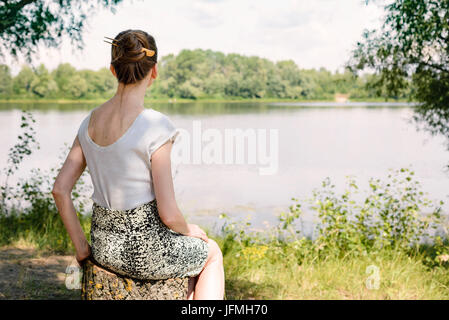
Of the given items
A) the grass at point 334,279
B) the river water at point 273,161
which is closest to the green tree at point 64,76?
the river water at point 273,161

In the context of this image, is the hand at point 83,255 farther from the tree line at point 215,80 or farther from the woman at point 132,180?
the tree line at point 215,80

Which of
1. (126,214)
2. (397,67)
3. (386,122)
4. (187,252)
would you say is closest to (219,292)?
(187,252)

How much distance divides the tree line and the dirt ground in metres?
28.7

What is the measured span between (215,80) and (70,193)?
4070cm

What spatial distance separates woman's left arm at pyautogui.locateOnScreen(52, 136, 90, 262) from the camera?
1966 mm

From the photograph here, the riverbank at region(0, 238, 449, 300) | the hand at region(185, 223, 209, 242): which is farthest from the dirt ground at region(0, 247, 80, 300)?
the hand at region(185, 223, 209, 242)

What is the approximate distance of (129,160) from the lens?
1.86 meters

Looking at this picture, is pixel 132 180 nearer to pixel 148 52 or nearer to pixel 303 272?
pixel 148 52

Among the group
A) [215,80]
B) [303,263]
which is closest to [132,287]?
[303,263]

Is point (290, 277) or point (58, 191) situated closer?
point (58, 191)

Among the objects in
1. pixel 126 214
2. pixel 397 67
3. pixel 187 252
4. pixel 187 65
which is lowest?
pixel 187 252

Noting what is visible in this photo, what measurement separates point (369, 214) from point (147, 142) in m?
5.09

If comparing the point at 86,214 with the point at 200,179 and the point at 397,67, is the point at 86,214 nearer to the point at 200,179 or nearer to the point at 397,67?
the point at 397,67

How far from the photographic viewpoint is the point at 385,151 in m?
19.9
